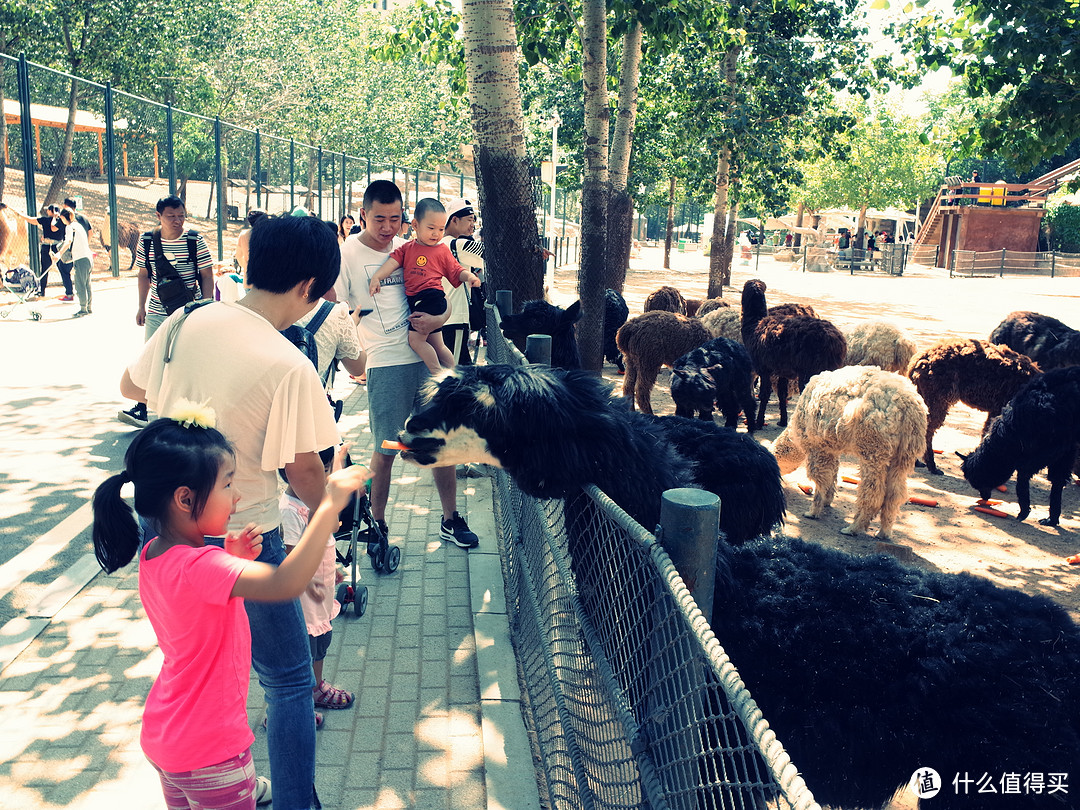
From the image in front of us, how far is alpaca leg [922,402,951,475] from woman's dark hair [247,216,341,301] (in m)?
7.12

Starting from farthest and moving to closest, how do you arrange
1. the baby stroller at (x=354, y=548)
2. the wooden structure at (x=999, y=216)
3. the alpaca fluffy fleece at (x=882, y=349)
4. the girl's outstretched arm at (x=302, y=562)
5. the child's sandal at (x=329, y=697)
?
the wooden structure at (x=999, y=216), the alpaca fluffy fleece at (x=882, y=349), the baby stroller at (x=354, y=548), the child's sandal at (x=329, y=697), the girl's outstretched arm at (x=302, y=562)

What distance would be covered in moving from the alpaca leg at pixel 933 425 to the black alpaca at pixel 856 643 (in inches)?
232

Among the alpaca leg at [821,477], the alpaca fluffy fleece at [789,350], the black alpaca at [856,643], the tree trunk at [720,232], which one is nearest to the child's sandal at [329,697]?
the black alpaca at [856,643]

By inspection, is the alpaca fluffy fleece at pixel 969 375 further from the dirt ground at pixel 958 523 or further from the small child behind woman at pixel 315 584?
the small child behind woman at pixel 315 584

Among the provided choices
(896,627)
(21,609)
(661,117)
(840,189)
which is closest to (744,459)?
(896,627)

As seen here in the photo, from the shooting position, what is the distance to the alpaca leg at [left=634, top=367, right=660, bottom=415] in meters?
9.84

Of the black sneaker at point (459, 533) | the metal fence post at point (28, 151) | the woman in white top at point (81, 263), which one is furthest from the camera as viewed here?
the metal fence post at point (28, 151)

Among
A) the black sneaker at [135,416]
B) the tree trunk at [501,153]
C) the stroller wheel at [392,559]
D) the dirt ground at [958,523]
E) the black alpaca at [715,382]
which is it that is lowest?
the dirt ground at [958,523]

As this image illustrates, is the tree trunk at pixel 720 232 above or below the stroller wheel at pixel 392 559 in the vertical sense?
above

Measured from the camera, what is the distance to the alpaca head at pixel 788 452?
21.9 ft

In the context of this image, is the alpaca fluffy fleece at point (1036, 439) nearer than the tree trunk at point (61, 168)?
Yes

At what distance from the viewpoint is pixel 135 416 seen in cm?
800

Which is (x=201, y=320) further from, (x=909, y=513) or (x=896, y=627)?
(x=909, y=513)

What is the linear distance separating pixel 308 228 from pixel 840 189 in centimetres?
5541
